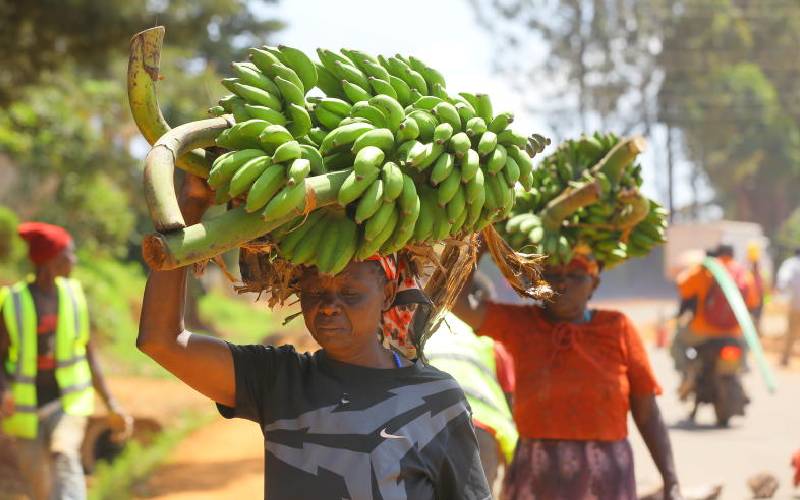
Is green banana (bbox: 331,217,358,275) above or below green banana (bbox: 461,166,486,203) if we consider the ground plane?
below

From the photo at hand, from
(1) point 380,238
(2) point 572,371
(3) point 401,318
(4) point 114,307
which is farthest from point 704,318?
(4) point 114,307

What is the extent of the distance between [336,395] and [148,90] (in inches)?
36.1

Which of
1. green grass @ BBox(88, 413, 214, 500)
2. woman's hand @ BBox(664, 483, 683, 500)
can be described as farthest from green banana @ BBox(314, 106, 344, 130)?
green grass @ BBox(88, 413, 214, 500)

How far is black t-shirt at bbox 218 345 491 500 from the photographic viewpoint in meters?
2.79

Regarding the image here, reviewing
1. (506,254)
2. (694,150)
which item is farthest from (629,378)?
(694,150)

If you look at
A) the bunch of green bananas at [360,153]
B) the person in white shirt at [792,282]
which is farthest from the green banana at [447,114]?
the person in white shirt at [792,282]

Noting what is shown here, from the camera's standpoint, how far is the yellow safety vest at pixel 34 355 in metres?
5.98

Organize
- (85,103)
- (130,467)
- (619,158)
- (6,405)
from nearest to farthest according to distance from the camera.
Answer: (619,158)
(6,405)
(130,467)
(85,103)

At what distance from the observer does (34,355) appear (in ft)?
20.0

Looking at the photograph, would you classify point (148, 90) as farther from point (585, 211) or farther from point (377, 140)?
point (585, 211)

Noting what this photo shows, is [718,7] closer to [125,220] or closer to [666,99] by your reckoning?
[666,99]

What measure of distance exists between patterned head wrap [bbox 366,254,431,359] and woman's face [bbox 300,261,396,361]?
0.11 m

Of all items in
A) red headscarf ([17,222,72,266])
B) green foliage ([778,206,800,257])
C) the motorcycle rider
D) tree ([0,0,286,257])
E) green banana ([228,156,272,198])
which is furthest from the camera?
green foliage ([778,206,800,257])

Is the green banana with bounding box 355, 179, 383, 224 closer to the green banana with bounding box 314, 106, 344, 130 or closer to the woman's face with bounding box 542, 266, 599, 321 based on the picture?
the green banana with bounding box 314, 106, 344, 130
